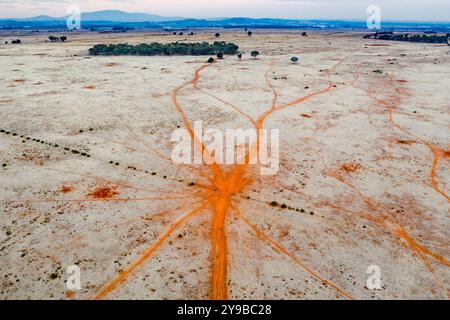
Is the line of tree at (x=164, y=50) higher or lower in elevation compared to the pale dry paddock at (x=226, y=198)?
higher

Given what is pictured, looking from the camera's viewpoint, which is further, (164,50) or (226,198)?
(164,50)

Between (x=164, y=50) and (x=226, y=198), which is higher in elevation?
(x=164, y=50)

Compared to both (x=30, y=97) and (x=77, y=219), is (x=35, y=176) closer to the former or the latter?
(x=77, y=219)

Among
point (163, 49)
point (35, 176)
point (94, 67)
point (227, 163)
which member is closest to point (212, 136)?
point (227, 163)

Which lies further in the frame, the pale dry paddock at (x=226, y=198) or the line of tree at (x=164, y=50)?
the line of tree at (x=164, y=50)

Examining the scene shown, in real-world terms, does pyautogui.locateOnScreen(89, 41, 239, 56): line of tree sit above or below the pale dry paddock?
above

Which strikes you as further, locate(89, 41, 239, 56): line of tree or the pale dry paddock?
locate(89, 41, 239, 56): line of tree

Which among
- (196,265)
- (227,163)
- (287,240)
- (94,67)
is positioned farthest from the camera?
(94,67)

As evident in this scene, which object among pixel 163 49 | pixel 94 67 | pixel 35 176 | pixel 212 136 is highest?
pixel 163 49
